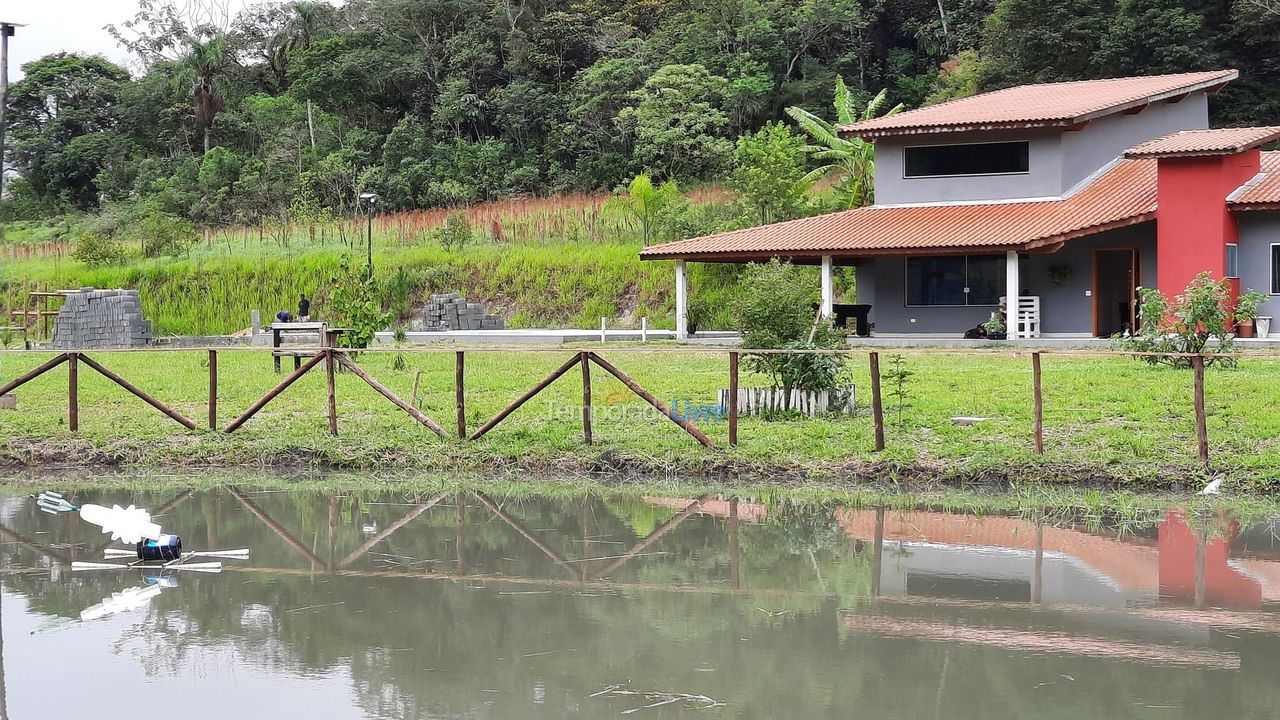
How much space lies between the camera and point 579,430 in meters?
14.7

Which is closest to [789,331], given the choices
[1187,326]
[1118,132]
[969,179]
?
[1187,326]

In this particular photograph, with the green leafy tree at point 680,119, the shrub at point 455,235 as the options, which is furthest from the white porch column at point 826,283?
the green leafy tree at point 680,119

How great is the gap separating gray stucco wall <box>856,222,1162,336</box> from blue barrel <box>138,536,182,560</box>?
2138cm

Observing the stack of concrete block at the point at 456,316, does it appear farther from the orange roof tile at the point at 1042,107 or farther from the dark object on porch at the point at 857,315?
the orange roof tile at the point at 1042,107

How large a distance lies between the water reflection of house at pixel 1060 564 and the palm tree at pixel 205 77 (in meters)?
52.7

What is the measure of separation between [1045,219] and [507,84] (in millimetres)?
32730

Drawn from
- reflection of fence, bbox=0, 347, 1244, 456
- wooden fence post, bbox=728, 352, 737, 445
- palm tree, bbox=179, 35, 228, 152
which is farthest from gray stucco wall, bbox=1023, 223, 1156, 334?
palm tree, bbox=179, 35, 228, 152

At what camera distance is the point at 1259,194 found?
81.4 ft

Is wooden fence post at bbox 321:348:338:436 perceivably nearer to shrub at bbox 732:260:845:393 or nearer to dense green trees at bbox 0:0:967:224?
shrub at bbox 732:260:845:393

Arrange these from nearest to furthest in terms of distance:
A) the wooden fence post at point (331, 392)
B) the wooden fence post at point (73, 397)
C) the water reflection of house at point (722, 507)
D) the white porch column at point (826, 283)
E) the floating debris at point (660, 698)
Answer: the floating debris at point (660, 698), the water reflection of house at point (722, 507), the wooden fence post at point (331, 392), the wooden fence post at point (73, 397), the white porch column at point (826, 283)

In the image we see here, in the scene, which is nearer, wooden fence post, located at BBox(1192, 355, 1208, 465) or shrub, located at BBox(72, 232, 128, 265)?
wooden fence post, located at BBox(1192, 355, 1208, 465)

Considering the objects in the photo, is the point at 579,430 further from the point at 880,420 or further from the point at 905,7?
the point at 905,7

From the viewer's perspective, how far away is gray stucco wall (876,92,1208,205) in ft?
91.0

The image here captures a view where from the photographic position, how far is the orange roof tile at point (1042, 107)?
89.0 feet
